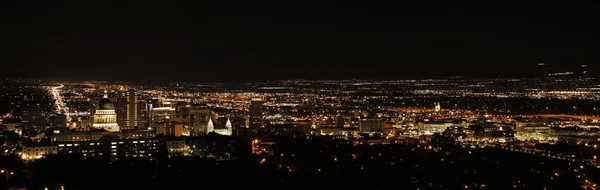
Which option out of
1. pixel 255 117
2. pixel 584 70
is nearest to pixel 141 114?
pixel 255 117

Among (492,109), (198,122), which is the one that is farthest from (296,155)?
(492,109)

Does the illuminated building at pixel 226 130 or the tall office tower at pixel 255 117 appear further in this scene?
the tall office tower at pixel 255 117

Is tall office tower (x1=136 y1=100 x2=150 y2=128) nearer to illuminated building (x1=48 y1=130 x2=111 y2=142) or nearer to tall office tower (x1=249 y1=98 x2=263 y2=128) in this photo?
tall office tower (x1=249 y1=98 x2=263 y2=128)

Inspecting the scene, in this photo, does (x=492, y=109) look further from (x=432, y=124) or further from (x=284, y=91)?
(x=284, y=91)

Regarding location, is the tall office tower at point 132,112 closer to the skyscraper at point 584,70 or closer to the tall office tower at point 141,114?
the tall office tower at point 141,114

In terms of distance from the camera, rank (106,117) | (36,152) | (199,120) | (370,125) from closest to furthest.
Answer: (36,152), (106,117), (199,120), (370,125)

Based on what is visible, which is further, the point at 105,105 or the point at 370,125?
the point at 370,125

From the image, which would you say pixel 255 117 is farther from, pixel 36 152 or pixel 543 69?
pixel 543 69

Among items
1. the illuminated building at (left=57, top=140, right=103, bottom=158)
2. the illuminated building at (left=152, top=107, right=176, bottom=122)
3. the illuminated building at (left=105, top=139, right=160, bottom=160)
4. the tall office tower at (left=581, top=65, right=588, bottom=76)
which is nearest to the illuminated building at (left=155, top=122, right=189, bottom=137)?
the illuminated building at (left=152, top=107, right=176, bottom=122)

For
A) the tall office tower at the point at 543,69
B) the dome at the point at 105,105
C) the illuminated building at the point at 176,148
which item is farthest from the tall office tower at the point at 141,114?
the tall office tower at the point at 543,69
